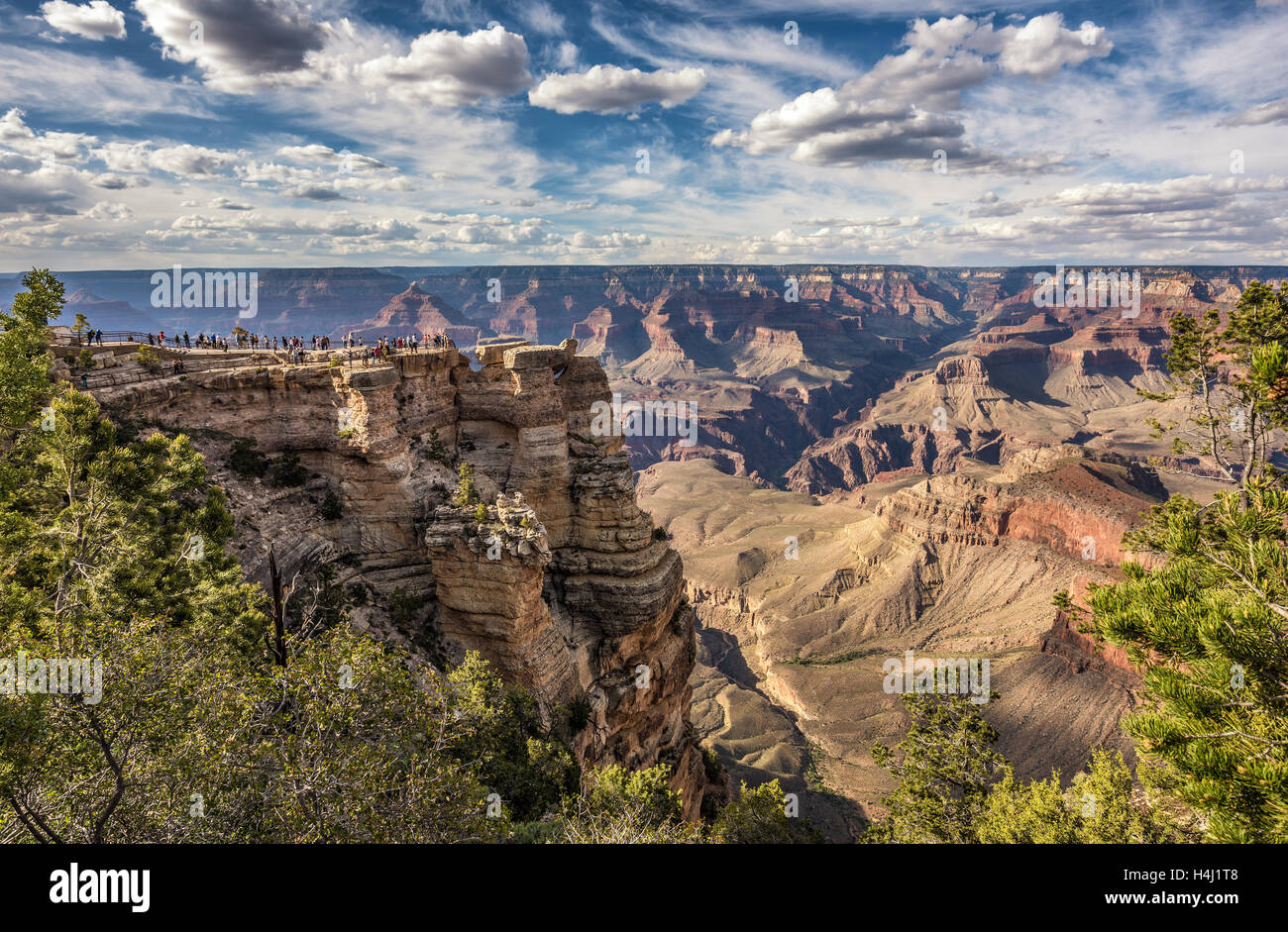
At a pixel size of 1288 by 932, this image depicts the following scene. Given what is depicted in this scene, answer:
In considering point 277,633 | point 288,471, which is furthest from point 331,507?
point 277,633

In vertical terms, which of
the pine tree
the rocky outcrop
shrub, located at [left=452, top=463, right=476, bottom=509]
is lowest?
the rocky outcrop

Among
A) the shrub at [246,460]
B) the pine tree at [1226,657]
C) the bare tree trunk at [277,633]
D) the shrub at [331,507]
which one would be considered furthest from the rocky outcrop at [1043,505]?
the shrub at [246,460]

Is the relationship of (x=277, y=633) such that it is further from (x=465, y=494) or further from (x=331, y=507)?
(x=331, y=507)

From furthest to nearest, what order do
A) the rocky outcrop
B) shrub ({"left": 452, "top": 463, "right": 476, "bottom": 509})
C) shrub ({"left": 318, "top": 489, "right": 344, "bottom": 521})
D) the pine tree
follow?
the rocky outcrop, shrub ({"left": 318, "top": 489, "right": 344, "bottom": 521}), shrub ({"left": 452, "top": 463, "right": 476, "bottom": 509}), the pine tree

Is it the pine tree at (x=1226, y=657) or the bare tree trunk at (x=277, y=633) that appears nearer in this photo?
the pine tree at (x=1226, y=657)

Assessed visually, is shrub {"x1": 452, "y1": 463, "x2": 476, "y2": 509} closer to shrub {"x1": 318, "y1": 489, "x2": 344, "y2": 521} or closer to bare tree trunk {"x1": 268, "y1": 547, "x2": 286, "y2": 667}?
shrub {"x1": 318, "y1": 489, "x2": 344, "y2": 521}

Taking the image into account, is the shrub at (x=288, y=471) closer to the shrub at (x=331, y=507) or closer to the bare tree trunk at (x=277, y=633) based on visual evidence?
the shrub at (x=331, y=507)

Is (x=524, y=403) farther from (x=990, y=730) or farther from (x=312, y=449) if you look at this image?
(x=990, y=730)

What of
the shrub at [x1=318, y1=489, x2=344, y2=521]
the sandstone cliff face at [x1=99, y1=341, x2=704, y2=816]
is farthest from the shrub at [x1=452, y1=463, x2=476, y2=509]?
the shrub at [x1=318, y1=489, x2=344, y2=521]
